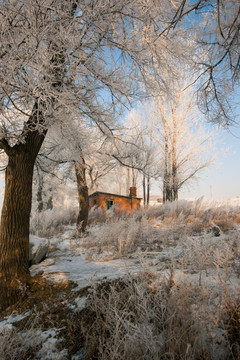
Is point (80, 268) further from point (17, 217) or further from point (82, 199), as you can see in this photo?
point (82, 199)

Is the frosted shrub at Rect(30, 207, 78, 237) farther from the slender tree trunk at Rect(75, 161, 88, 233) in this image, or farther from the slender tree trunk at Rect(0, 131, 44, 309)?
the slender tree trunk at Rect(0, 131, 44, 309)

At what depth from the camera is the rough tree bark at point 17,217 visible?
3078 mm

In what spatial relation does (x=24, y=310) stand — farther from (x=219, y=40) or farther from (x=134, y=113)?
(x=134, y=113)

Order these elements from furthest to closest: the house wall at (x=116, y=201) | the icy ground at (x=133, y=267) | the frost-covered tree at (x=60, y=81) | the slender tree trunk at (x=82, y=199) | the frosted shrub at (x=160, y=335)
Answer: the house wall at (x=116, y=201) → the slender tree trunk at (x=82, y=199) → the frost-covered tree at (x=60, y=81) → the icy ground at (x=133, y=267) → the frosted shrub at (x=160, y=335)

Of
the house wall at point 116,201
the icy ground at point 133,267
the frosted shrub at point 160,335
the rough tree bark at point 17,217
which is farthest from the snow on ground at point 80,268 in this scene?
the house wall at point 116,201

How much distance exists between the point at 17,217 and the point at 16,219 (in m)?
0.03

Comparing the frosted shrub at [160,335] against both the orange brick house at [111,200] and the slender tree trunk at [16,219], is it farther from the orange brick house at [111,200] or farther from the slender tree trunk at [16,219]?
the orange brick house at [111,200]

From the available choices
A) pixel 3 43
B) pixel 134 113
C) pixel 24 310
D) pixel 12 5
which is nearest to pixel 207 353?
pixel 24 310

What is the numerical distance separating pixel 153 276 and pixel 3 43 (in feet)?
10.8

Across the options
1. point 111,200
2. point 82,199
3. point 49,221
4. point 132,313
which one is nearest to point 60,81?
point 132,313

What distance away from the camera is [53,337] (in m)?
2.05

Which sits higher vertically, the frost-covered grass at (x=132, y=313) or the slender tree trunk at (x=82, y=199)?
the slender tree trunk at (x=82, y=199)

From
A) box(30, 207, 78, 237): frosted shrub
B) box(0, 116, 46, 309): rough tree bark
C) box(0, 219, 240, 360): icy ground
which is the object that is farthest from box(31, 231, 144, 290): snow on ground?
box(30, 207, 78, 237): frosted shrub

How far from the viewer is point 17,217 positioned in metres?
3.28
